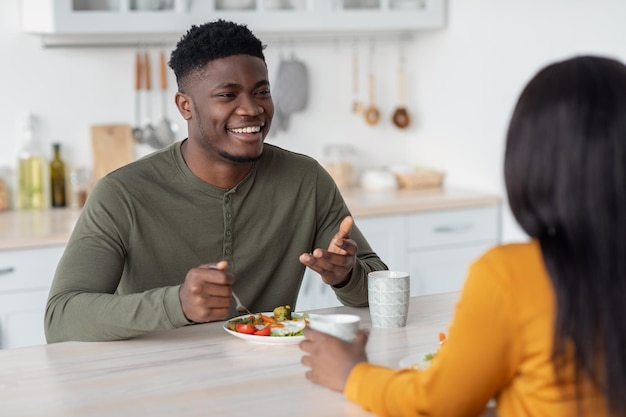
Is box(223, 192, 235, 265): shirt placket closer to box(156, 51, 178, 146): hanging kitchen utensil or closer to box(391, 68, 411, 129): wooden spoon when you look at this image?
box(156, 51, 178, 146): hanging kitchen utensil

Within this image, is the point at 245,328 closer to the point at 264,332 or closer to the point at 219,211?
the point at 264,332

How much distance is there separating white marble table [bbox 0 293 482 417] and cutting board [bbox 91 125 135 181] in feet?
6.22

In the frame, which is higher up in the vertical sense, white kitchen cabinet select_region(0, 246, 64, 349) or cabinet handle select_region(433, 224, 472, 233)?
cabinet handle select_region(433, 224, 472, 233)

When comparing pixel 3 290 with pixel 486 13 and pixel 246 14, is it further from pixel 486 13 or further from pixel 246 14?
pixel 486 13

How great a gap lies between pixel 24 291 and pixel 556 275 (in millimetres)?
2274

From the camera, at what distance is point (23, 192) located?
362 cm

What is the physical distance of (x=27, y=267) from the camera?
3.09m

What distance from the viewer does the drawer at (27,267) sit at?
3.06 metres

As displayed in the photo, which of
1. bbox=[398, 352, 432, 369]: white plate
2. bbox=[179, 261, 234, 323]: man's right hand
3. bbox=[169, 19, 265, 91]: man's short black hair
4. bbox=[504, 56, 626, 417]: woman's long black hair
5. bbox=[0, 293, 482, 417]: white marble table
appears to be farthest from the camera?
bbox=[169, 19, 265, 91]: man's short black hair

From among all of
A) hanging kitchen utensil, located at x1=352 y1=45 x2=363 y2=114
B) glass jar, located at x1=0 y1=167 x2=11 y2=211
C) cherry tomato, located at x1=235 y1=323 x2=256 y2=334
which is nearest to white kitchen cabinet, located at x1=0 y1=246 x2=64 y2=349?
glass jar, located at x1=0 y1=167 x2=11 y2=211

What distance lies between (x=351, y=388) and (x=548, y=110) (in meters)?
0.56

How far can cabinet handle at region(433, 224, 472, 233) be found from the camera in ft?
12.3

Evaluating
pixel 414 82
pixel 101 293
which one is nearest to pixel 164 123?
pixel 414 82

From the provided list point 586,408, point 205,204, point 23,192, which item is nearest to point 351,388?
point 586,408
